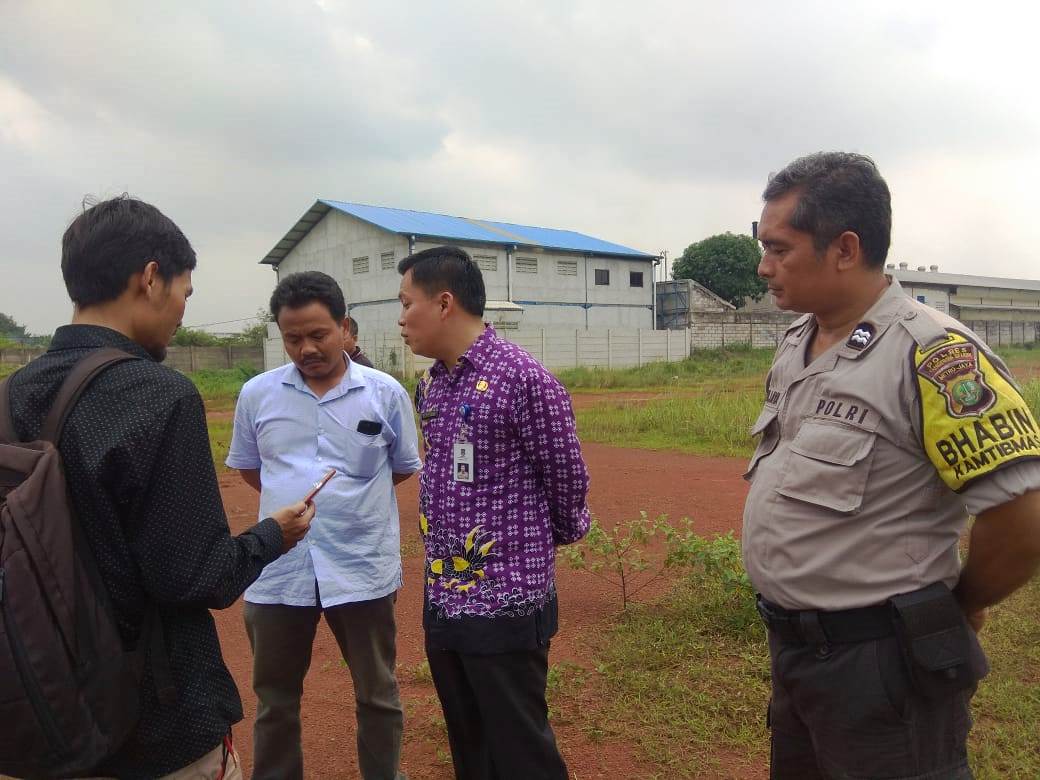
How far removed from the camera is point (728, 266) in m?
39.6

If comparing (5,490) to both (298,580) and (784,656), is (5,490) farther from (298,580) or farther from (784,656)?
(784,656)

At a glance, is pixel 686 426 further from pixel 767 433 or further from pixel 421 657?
pixel 767 433

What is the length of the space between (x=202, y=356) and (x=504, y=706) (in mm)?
27517

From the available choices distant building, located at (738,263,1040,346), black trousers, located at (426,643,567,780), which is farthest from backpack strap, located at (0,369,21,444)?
distant building, located at (738,263,1040,346)

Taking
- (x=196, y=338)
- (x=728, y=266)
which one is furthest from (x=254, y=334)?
(x=728, y=266)

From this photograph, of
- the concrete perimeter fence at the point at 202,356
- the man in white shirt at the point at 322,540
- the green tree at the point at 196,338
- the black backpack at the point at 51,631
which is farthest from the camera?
the green tree at the point at 196,338

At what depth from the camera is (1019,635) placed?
12.2 feet

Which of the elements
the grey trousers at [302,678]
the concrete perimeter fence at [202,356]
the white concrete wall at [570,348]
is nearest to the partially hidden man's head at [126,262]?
the grey trousers at [302,678]

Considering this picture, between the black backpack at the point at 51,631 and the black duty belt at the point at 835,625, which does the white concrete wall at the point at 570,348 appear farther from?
the black backpack at the point at 51,631

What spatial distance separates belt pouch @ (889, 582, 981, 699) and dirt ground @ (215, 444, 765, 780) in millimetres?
1399

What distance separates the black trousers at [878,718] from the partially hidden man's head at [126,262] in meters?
1.64

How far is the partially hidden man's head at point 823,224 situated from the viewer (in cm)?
173

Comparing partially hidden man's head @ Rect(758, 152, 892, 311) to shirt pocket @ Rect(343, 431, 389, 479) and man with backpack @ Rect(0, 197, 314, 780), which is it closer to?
man with backpack @ Rect(0, 197, 314, 780)

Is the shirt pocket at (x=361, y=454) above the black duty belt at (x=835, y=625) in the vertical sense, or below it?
above
